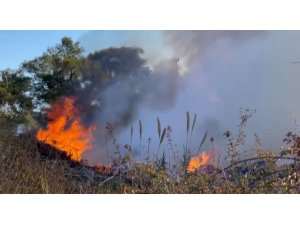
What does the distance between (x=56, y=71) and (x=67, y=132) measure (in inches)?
20.4

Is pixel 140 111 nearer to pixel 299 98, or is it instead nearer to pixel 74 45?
pixel 74 45

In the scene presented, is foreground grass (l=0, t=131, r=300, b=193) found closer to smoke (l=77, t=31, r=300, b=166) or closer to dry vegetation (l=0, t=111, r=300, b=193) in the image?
dry vegetation (l=0, t=111, r=300, b=193)

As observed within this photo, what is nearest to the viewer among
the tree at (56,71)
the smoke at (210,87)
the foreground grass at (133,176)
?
the foreground grass at (133,176)

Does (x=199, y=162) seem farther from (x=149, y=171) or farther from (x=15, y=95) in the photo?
(x=15, y=95)

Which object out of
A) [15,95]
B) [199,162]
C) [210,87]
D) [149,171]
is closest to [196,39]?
[210,87]

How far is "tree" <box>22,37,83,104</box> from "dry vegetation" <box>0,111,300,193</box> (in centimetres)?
38

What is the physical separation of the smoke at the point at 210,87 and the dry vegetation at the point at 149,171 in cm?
7

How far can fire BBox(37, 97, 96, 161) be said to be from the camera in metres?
6.13

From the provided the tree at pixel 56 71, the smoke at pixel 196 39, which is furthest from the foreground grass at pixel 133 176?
the smoke at pixel 196 39

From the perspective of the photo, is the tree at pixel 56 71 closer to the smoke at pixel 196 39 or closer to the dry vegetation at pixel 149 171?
the dry vegetation at pixel 149 171

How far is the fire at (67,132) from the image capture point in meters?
6.13

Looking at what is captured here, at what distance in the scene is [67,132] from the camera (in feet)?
20.2
